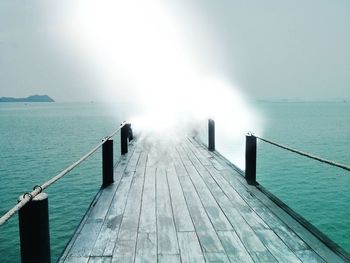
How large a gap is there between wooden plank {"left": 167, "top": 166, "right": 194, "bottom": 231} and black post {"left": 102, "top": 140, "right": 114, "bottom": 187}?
1.40 metres

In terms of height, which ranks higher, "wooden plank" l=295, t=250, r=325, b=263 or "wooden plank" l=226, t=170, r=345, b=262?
"wooden plank" l=226, t=170, r=345, b=262

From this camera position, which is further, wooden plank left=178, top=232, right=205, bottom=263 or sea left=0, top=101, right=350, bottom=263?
sea left=0, top=101, right=350, bottom=263

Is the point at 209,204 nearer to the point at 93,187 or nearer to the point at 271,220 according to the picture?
the point at 271,220

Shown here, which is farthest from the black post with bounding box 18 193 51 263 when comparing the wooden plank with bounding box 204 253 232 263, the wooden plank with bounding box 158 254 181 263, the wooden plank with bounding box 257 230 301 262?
the wooden plank with bounding box 257 230 301 262

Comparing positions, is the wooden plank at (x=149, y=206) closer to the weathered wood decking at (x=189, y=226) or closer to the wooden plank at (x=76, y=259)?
the weathered wood decking at (x=189, y=226)

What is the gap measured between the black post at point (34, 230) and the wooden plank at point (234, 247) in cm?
215

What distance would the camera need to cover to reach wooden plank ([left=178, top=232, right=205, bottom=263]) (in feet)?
12.5

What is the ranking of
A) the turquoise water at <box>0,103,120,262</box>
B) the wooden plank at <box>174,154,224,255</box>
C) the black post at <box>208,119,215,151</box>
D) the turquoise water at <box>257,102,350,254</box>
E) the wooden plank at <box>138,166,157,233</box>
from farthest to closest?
the turquoise water at <box>257,102,350,254</box> → the turquoise water at <box>0,103,120,262</box> → the black post at <box>208,119,215,151</box> → the wooden plank at <box>138,166,157,233</box> → the wooden plank at <box>174,154,224,255</box>

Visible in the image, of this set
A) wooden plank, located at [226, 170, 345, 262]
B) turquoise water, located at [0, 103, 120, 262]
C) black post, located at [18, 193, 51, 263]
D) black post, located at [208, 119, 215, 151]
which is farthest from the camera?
turquoise water, located at [0, 103, 120, 262]

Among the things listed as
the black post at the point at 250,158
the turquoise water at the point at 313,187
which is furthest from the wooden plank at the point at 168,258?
the turquoise water at the point at 313,187

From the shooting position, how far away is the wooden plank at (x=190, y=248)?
3.80 metres

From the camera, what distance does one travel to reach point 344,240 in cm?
1294

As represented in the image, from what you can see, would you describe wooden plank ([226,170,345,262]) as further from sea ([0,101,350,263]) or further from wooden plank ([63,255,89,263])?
sea ([0,101,350,263])

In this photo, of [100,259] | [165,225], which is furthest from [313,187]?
[100,259]
